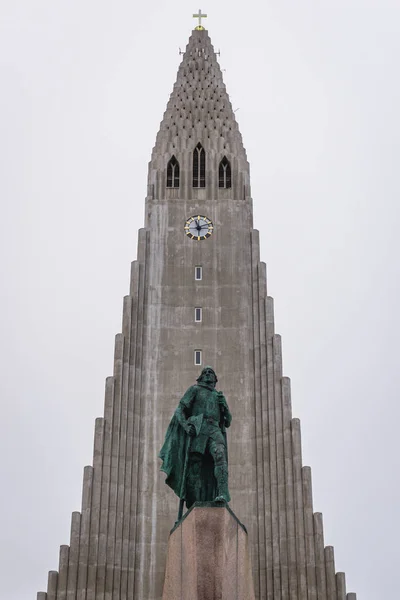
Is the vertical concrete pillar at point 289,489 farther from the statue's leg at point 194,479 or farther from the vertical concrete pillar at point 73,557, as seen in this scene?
the statue's leg at point 194,479

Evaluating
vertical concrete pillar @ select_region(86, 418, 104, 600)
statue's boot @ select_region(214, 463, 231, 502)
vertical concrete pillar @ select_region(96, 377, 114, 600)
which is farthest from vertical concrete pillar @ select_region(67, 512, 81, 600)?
statue's boot @ select_region(214, 463, 231, 502)

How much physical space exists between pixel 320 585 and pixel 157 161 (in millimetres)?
23674

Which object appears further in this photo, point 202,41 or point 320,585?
point 202,41

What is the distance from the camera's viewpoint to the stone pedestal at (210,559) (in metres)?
19.4

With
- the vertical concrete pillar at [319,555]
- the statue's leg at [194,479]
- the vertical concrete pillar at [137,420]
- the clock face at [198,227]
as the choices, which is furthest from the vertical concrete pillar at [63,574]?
the statue's leg at [194,479]

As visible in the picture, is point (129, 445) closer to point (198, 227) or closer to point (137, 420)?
point (137, 420)

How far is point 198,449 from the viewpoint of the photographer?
21609 mm

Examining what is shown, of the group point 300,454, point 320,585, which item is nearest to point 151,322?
point 300,454

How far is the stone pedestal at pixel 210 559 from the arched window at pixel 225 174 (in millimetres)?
31546

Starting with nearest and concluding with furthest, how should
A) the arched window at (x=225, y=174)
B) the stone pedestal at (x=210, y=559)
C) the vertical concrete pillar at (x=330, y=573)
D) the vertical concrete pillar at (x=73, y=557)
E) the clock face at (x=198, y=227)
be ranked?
the stone pedestal at (x=210, y=559)
the vertical concrete pillar at (x=73, y=557)
the vertical concrete pillar at (x=330, y=573)
the clock face at (x=198, y=227)
the arched window at (x=225, y=174)

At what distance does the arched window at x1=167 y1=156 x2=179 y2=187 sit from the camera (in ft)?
164

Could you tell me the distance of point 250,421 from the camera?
43.2 m

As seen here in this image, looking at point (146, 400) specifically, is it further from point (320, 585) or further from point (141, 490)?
point (320, 585)

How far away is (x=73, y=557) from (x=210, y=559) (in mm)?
20750
